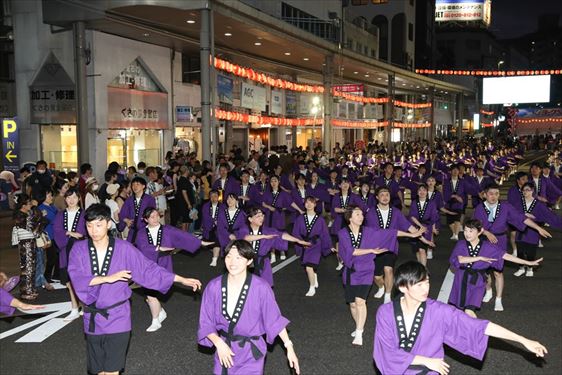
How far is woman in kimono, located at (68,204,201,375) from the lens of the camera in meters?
5.08

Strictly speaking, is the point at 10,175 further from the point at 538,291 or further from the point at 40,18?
the point at 538,291

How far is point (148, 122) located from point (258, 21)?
548cm

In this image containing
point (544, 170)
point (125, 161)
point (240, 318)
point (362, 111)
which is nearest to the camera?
point (240, 318)

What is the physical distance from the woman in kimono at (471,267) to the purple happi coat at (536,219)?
3.26m

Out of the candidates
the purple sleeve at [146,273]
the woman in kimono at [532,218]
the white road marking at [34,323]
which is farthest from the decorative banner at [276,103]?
the purple sleeve at [146,273]

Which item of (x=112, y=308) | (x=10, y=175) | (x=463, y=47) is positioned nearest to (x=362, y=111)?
(x=10, y=175)

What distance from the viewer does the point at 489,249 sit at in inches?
280

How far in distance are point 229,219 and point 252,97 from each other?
12.9 meters

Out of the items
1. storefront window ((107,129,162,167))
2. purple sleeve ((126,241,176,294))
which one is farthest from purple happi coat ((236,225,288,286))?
storefront window ((107,129,162,167))

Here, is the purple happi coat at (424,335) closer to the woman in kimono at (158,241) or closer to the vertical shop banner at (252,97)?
the woman in kimono at (158,241)

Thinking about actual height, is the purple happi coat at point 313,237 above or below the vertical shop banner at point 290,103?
below

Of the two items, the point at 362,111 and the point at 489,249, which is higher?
the point at 362,111

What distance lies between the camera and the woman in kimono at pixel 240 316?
14.4 ft

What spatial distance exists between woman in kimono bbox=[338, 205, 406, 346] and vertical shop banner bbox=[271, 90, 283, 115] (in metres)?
22.6
